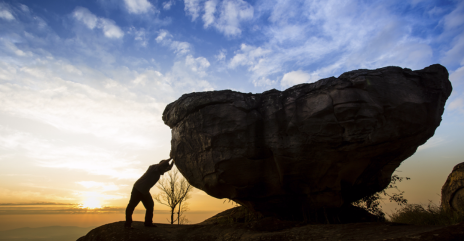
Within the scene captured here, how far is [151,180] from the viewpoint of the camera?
811 centimetres

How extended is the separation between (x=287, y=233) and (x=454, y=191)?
9263mm

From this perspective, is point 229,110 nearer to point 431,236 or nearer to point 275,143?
point 275,143

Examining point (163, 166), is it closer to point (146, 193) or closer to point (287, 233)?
point (146, 193)

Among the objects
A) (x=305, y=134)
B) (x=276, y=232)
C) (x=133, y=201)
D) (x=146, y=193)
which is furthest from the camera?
(x=146, y=193)

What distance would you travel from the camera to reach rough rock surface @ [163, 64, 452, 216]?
7.37 metres

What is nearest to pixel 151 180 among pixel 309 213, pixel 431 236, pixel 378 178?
pixel 309 213

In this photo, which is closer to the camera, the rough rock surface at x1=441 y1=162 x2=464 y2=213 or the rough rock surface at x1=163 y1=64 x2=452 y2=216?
the rough rock surface at x1=163 y1=64 x2=452 y2=216

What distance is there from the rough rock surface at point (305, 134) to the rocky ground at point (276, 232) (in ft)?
5.70

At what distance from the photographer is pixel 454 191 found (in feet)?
34.0

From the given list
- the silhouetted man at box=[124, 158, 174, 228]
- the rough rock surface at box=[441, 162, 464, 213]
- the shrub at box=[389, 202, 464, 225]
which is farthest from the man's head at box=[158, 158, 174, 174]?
the rough rock surface at box=[441, 162, 464, 213]

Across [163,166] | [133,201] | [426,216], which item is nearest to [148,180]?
[163,166]

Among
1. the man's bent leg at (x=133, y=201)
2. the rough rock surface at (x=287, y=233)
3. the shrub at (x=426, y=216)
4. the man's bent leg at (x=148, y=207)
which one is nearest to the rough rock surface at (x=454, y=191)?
the shrub at (x=426, y=216)

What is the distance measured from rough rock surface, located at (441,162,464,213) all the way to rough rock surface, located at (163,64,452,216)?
338cm

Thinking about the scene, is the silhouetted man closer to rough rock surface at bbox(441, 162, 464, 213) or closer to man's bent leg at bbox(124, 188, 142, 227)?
man's bent leg at bbox(124, 188, 142, 227)
